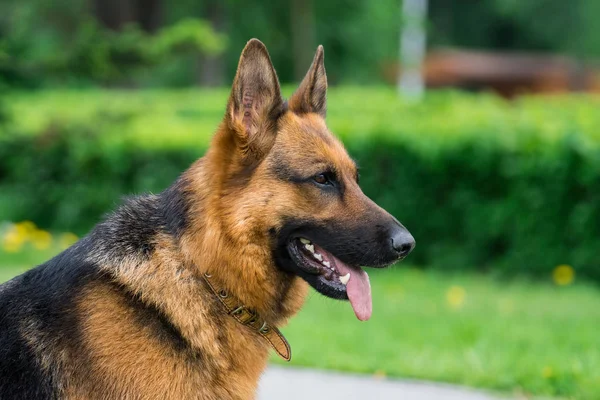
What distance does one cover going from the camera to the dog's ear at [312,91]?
3.85 m

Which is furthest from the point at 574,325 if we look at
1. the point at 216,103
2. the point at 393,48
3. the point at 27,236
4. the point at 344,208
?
the point at 393,48

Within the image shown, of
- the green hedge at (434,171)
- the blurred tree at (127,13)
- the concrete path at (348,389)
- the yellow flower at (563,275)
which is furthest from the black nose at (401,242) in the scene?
the blurred tree at (127,13)

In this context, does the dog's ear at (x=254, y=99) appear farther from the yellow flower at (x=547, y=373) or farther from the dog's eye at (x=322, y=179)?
the yellow flower at (x=547, y=373)

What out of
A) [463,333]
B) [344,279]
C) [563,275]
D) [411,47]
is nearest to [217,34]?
[563,275]

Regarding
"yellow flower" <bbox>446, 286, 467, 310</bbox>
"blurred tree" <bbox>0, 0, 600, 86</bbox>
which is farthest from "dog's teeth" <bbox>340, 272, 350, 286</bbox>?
"blurred tree" <bbox>0, 0, 600, 86</bbox>

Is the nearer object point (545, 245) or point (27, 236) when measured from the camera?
point (545, 245)

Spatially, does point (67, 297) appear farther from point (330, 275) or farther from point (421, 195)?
point (421, 195)

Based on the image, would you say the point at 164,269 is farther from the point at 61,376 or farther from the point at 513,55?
the point at 513,55

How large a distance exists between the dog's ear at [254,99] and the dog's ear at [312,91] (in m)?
0.26

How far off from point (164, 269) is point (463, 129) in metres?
6.87

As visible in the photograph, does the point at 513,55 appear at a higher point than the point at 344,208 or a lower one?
lower

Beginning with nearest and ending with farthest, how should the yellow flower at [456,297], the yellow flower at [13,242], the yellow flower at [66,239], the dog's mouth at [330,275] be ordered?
the dog's mouth at [330,275], the yellow flower at [456,297], the yellow flower at [13,242], the yellow flower at [66,239]

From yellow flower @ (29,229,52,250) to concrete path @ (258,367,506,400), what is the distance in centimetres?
525

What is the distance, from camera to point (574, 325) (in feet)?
24.5
